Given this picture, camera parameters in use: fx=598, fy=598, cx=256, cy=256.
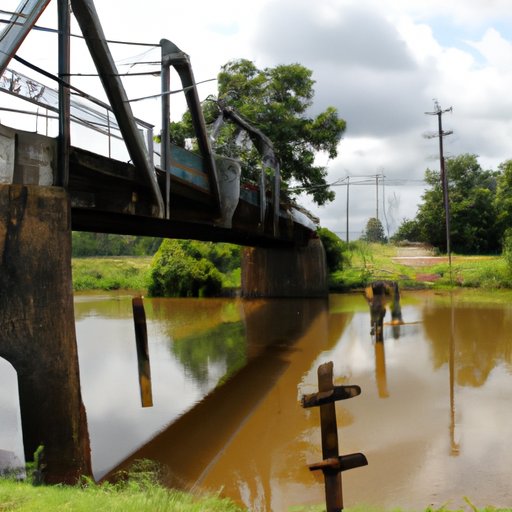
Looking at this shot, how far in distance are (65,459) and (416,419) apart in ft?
19.3

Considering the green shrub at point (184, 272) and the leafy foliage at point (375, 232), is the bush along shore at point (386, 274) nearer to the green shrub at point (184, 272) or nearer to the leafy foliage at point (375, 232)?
the green shrub at point (184, 272)

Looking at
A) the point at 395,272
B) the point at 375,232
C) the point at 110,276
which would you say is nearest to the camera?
the point at 395,272

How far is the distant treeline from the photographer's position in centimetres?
7359

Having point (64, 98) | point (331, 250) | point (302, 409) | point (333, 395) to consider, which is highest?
point (64, 98)

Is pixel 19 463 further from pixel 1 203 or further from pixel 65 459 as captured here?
pixel 1 203

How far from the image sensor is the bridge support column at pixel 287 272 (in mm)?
29672

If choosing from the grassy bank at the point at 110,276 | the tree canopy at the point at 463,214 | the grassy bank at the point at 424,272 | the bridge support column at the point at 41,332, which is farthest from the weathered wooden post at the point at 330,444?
the tree canopy at the point at 463,214

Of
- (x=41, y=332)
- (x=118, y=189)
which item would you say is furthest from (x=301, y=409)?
(x=41, y=332)

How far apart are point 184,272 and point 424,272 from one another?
13909mm

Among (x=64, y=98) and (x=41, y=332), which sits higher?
(x=64, y=98)

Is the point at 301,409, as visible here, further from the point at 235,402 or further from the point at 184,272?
the point at 184,272

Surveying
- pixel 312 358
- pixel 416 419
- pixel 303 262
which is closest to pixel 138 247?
pixel 303 262

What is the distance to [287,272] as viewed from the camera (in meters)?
30.2

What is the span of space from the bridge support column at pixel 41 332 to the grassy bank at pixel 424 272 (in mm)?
26567
